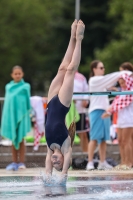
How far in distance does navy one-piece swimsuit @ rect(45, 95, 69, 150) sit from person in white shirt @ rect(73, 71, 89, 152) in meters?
5.82

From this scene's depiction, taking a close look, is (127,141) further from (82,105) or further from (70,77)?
(70,77)

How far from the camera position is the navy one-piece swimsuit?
10.1 m

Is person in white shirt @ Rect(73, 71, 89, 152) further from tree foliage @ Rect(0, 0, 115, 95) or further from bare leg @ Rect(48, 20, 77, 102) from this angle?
tree foliage @ Rect(0, 0, 115, 95)

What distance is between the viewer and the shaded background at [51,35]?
4534 cm

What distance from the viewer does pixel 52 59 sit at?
56.6 metres

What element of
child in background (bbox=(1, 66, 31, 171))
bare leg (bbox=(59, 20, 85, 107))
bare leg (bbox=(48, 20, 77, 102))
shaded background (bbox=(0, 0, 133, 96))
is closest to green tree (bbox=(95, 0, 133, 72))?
shaded background (bbox=(0, 0, 133, 96))

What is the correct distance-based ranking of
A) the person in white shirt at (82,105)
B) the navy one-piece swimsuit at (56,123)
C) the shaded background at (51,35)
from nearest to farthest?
the navy one-piece swimsuit at (56,123) < the person in white shirt at (82,105) < the shaded background at (51,35)

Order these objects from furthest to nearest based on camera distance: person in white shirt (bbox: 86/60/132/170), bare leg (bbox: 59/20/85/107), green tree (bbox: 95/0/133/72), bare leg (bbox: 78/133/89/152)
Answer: green tree (bbox: 95/0/133/72), bare leg (bbox: 78/133/89/152), person in white shirt (bbox: 86/60/132/170), bare leg (bbox: 59/20/85/107)

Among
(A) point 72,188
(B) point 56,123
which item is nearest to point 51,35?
(B) point 56,123

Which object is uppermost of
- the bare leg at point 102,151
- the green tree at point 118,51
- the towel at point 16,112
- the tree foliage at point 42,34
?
the tree foliage at point 42,34

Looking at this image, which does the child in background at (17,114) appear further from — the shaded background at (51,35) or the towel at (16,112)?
the shaded background at (51,35)

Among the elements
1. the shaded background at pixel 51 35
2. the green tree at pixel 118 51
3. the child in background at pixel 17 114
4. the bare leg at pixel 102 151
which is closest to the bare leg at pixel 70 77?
the child in background at pixel 17 114

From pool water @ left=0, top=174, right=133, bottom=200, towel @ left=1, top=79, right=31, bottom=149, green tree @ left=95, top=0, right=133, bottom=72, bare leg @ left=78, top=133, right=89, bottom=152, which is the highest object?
green tree @ left=95, top=0, right=133, bottom=72

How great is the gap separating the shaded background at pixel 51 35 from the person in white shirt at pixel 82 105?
24.5 meters
